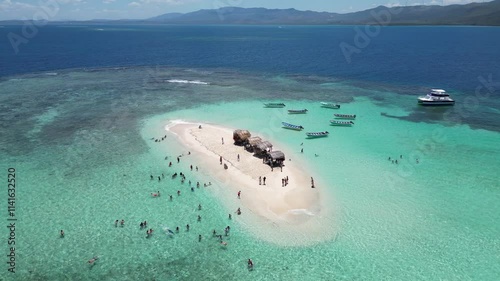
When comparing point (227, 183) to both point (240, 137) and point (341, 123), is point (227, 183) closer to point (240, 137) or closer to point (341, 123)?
point (240, 137)

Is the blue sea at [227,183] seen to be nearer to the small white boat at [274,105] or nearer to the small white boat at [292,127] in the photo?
the small white boat at [292,127]

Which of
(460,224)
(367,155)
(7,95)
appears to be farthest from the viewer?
(7,95)

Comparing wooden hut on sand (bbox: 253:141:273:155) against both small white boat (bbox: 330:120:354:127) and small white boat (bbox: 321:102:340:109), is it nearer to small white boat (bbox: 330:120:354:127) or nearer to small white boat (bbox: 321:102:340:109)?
small white boat (bbox: 330:120:354:127)

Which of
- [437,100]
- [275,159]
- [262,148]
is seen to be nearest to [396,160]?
[275,159]

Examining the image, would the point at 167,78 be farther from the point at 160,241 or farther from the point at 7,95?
the point at 160,241

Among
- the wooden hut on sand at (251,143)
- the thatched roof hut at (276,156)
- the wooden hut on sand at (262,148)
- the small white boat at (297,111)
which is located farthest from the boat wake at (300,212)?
the small white boat at (297,111)

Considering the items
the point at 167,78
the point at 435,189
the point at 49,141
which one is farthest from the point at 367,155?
the point at 167,78
